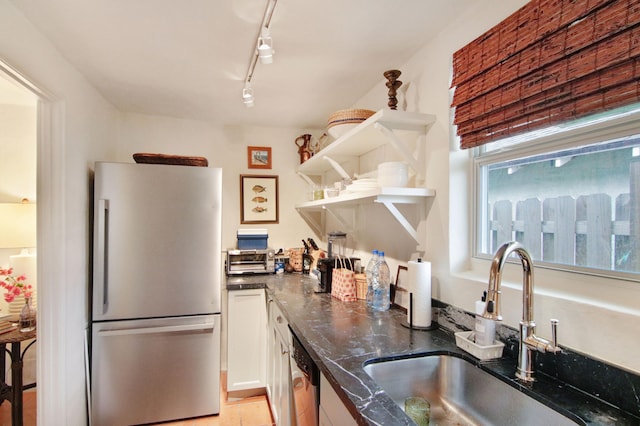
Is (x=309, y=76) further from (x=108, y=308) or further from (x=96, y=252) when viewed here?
(x=108, y=308)

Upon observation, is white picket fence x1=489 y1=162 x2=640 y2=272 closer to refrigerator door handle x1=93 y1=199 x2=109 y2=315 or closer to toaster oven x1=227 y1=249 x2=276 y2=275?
toaster oven x1=227 y1=249 x2=276 y2=275

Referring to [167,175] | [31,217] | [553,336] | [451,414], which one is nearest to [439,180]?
[553,336]

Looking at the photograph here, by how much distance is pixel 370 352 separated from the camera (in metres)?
1.26

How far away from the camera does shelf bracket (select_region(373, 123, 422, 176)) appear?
1.60 meters

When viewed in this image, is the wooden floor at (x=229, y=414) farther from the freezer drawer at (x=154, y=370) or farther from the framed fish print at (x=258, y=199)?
the framed fish print at (x=258, y=199)

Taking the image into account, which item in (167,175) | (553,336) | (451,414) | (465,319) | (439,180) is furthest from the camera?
(167,175)

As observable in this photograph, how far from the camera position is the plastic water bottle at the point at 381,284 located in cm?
183

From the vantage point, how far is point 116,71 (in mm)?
2070

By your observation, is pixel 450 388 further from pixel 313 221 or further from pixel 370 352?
pixel 313 221

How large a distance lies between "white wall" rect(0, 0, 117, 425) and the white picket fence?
2.27 m

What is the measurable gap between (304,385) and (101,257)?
159 centimetres

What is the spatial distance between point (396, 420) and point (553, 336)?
0.54m

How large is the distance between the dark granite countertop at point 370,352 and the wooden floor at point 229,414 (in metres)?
0.95

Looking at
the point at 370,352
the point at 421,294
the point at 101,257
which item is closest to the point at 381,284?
the point at 421,294
